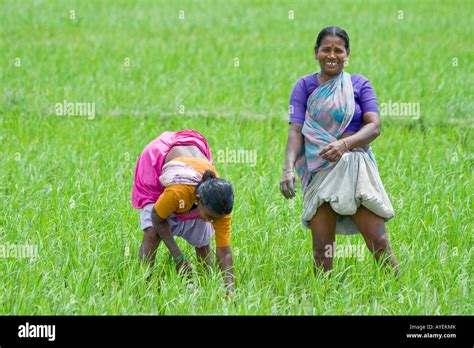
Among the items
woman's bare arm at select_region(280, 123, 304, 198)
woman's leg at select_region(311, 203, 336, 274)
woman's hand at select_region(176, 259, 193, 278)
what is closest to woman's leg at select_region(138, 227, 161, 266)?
woman's hand at select_region(176, 259, 193, 278)

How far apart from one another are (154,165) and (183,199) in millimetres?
351

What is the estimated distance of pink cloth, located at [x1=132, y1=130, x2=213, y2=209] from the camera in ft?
14.4

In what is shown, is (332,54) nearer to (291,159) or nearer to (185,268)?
(291,159)

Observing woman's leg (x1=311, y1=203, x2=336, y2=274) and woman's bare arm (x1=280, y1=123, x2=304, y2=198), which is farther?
woman's leg (x1=311, y1=203, x2=336, y2=274)

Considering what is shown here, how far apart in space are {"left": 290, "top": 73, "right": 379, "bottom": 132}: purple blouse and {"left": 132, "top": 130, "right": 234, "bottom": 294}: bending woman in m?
0.52

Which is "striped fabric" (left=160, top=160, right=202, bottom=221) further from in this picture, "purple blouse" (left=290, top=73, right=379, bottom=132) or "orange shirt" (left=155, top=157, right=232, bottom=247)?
"purple blouse" (left=290, top=73, right=379, bottom=132)

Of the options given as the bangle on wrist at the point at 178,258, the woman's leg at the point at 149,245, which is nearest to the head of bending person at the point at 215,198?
the bangle on wrist at the point at 178,258

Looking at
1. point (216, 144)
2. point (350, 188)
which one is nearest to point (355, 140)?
point (350, 188)

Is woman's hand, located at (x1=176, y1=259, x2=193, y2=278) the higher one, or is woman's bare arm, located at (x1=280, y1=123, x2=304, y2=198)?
woman's bare arm, located at (x1=280, y1=123, x2=304, y2=198)

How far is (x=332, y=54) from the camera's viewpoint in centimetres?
421

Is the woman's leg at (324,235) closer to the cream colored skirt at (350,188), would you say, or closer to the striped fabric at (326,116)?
the cream colored skirt at (350,188)

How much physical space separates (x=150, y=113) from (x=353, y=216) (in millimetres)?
4313

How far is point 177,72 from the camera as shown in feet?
32.9
